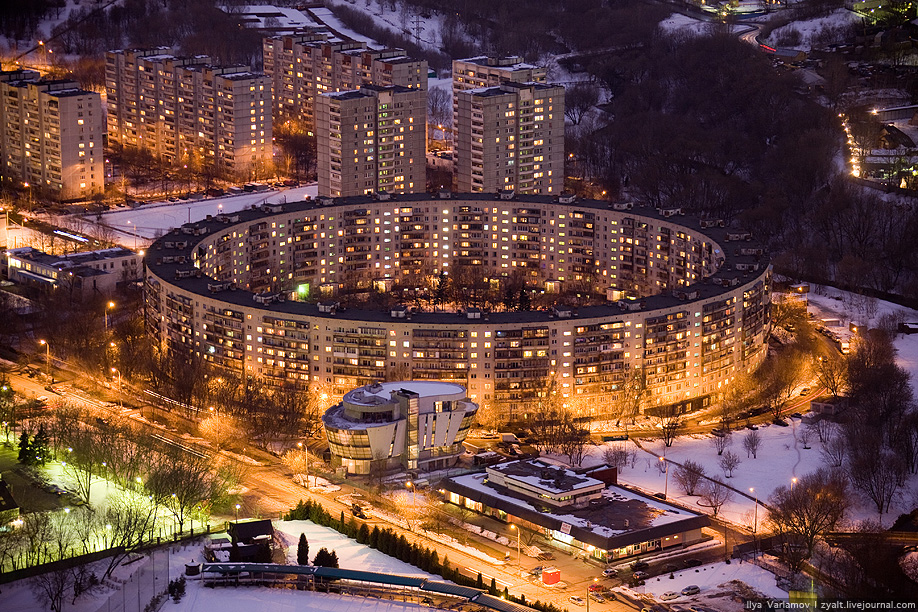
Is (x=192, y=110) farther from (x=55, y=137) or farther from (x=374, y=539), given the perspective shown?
(x=374, y=539)

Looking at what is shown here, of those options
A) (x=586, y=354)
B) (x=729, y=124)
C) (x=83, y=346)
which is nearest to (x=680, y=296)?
(x=586, y=354)

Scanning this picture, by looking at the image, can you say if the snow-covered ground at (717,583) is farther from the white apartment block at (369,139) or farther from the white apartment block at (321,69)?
the white apartment block at (321,69)

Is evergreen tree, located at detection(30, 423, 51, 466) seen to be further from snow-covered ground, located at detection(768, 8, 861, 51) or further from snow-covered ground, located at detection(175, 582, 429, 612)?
snow-covered ground, located at detection(768, 8, 861, 51)

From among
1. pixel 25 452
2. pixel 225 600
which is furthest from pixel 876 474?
pixel 25 452

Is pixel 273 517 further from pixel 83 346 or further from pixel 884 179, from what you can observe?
pixel 884 179

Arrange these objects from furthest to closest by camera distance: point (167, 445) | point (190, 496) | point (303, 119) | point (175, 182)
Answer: point (303, 119) < point (175, 182) < point (167, 445) < point (190, 496)
